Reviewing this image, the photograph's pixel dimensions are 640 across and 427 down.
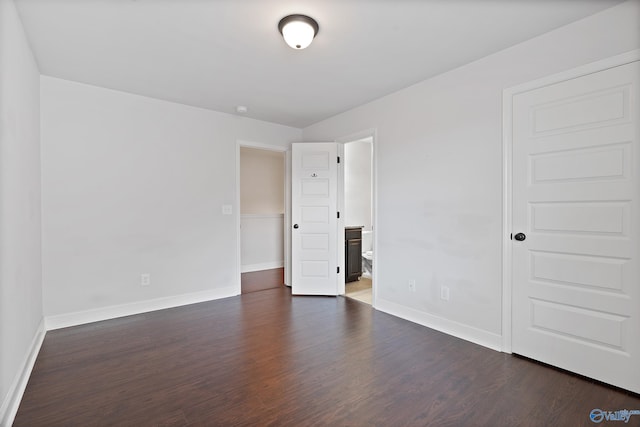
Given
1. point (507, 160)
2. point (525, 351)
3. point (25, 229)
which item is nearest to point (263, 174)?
point (25, 229)

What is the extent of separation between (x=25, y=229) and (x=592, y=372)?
4152mm

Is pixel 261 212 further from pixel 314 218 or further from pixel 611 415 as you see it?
pixel 611 415

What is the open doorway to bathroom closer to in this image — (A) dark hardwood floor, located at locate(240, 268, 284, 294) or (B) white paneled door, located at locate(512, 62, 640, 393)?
(A) dark hardwood floor, located at locate(240, 268, 284, 294)

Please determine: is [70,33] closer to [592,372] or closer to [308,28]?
[308,28]

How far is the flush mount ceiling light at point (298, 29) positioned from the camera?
2037 millimetres

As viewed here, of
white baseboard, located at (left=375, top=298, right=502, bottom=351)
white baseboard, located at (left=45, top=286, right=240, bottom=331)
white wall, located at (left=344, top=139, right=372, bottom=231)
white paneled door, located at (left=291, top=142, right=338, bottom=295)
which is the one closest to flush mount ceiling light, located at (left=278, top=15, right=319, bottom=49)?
white paneled door, located at (left=291, top=142, right=338, bottom=295)

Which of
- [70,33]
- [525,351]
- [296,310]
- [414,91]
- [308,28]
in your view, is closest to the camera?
[308,28]

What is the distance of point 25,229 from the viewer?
2260mm

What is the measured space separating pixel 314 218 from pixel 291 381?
8.12 ft

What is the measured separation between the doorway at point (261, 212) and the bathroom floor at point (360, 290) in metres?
1.60

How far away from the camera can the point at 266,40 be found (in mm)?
2332

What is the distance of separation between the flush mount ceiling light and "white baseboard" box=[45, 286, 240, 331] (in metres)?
3.15

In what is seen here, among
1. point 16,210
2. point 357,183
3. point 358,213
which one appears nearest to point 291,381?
point 16,210

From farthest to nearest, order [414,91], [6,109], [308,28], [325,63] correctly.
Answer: [414,91] < [325,63] < [308,28] < [6,109]
